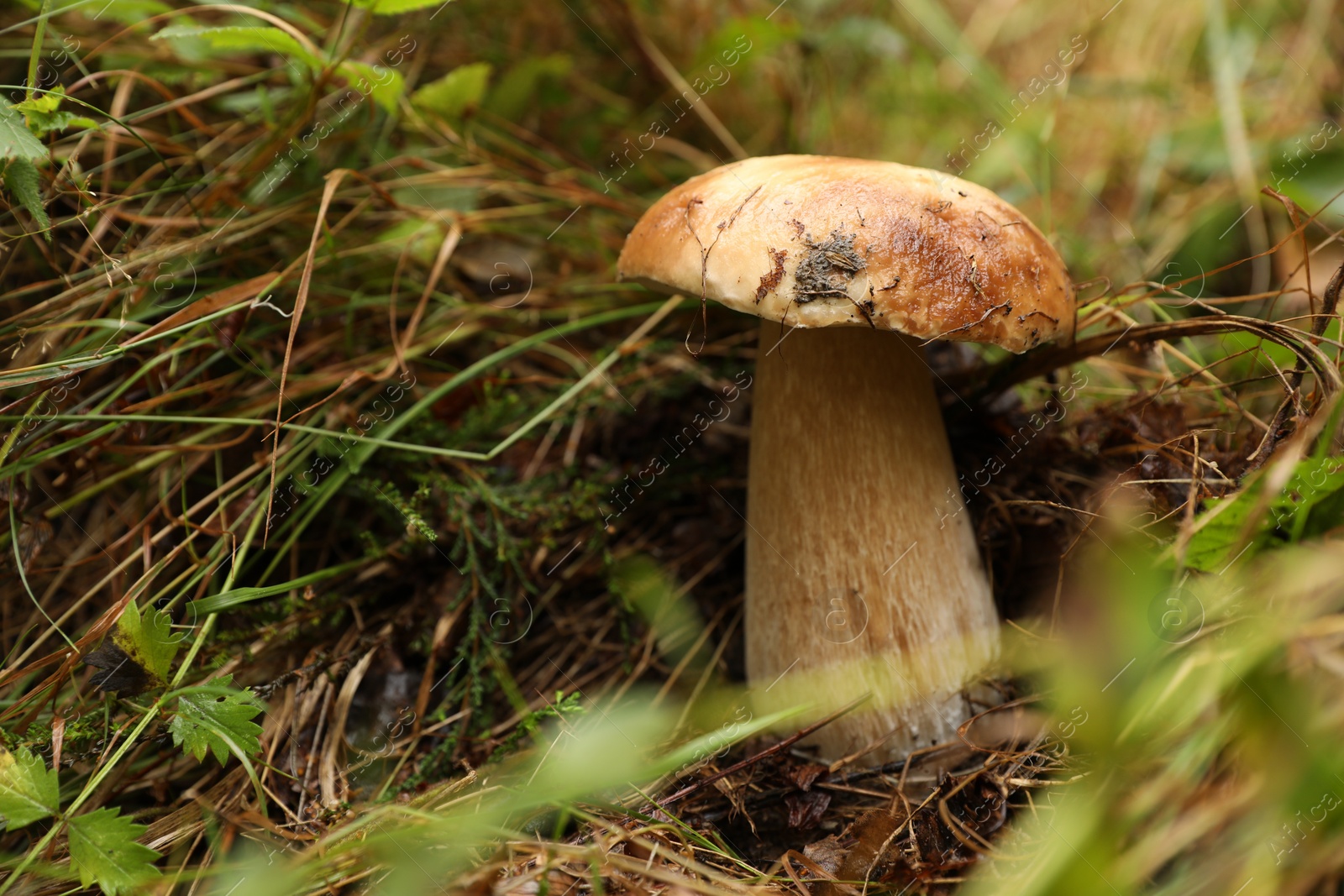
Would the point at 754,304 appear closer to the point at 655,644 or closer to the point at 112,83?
the point at 655,644

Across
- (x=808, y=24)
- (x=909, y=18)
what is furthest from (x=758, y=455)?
(x=909, y=18)

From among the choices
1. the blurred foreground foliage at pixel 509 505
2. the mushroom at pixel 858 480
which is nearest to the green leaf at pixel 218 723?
the blurred foreground foliage at pixel 509 505

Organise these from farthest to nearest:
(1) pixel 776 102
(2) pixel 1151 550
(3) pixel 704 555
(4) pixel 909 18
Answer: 1. (4) pixel 909 18
2. (1) pixel 776 102
3. (3) pixel 704 555
4. (2) pixel 1151 550

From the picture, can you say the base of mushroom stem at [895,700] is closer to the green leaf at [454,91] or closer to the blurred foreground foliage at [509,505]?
the blurred foreground foliage at [509,505]

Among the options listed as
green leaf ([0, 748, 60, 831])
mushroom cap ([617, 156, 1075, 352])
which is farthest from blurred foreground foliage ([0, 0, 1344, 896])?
mushroom cap ([617, 156, 1075, 352])

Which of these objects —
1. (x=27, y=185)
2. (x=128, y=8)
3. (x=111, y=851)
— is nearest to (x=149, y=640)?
(x=111, y=851)

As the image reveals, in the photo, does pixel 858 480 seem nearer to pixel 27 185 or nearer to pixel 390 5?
pixel 390 5
